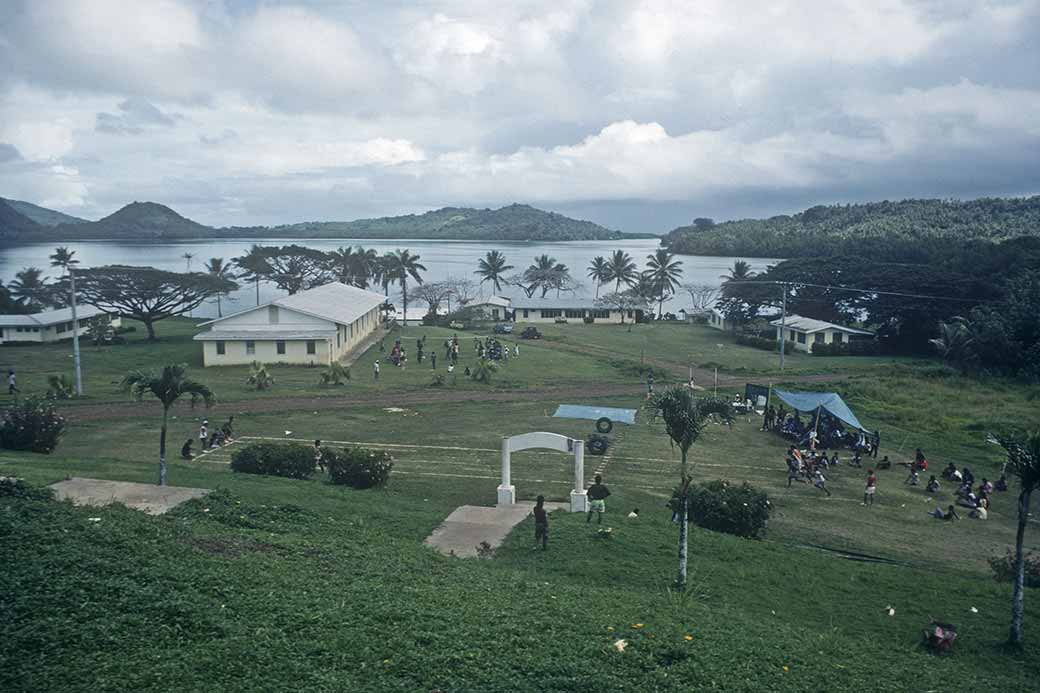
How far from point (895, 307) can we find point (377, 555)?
194 ft

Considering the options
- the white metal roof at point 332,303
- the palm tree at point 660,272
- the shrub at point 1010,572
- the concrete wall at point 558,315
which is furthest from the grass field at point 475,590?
the palm tree at point 660,272

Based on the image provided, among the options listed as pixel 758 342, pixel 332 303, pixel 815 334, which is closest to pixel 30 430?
pixel 332 303

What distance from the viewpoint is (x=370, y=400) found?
117 ft

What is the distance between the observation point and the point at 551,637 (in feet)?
32.7

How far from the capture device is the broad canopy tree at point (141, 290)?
185 feet

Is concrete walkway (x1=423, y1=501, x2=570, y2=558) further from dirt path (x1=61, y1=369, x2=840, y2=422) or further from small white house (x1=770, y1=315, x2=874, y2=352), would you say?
small white house (x1=770, y1=315, x2=874, y2=352)

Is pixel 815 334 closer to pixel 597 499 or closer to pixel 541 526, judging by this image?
pixel 597 499

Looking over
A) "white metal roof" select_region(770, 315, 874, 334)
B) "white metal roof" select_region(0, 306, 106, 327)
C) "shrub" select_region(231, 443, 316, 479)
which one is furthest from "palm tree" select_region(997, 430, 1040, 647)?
"white metal roof" select_region(0, 306, 106, 327)

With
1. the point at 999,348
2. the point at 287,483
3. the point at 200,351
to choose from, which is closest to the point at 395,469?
the point at 287,483

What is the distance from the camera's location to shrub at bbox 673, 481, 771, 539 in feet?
58.2

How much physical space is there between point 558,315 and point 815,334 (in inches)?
938

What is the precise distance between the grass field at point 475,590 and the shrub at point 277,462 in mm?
975

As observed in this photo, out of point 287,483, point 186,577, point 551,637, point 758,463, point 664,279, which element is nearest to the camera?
point 551,637

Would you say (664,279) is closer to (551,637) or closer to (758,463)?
(758,463)
